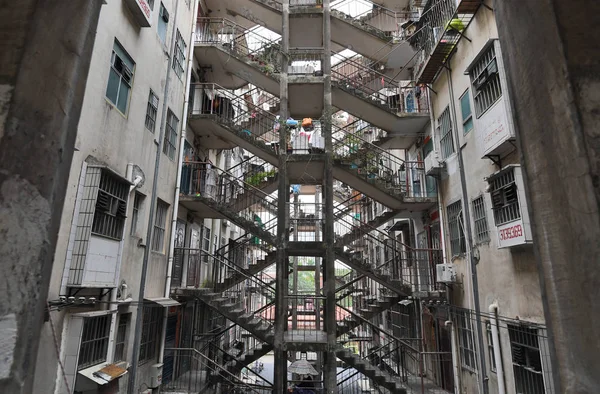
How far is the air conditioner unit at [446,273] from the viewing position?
34.0ft

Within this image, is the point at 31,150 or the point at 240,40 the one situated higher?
the point at 240,40

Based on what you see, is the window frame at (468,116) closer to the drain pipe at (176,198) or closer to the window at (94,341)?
the drain pipe at (176,198)

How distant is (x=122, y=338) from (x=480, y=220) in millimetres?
9782

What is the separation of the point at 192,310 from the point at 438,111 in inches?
490

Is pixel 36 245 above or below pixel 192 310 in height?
above

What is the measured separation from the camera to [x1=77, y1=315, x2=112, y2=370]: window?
21.7ft

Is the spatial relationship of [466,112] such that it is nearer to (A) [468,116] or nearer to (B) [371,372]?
(A) [468,116]

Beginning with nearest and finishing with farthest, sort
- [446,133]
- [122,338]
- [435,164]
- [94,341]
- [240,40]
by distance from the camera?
[94,341]
[122,338]
[446,133]
[435,164]
[240,40]

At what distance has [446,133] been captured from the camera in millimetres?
11492

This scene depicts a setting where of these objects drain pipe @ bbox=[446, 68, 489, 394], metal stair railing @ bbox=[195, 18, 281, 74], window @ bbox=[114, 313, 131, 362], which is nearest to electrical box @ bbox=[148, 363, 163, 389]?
window @ bbox=[114, 313, 131, 362]

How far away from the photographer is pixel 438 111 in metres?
12.2

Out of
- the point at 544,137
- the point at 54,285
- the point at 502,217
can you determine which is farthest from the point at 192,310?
the point at 544,137

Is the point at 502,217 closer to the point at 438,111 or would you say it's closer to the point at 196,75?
the point at 438,111

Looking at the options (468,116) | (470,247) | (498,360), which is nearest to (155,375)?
(498,360)
